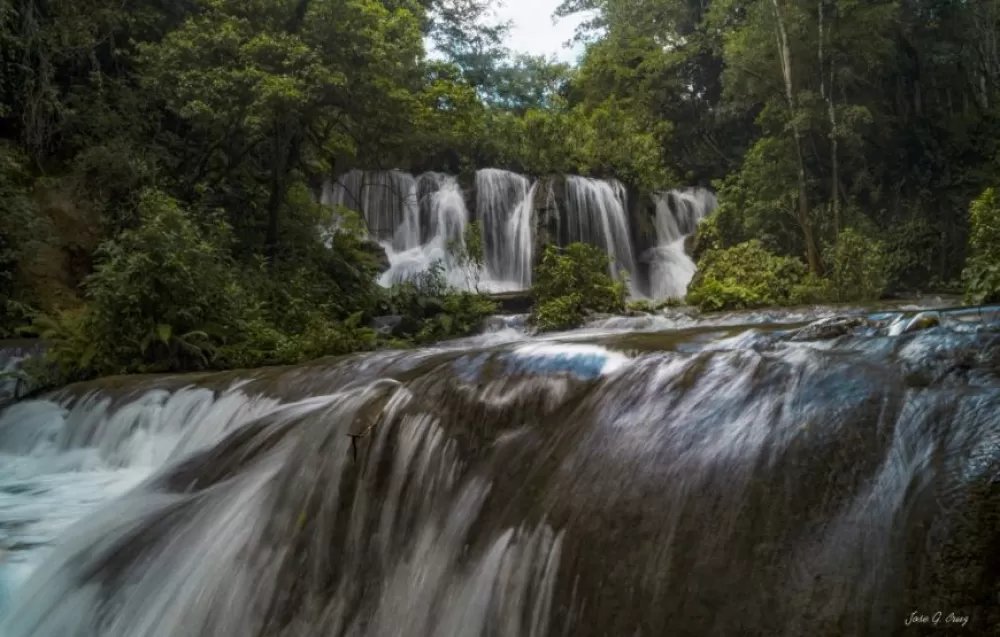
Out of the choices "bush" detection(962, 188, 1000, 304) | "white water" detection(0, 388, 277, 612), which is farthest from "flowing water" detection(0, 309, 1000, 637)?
"bush" detection(962, 188, 1000, 304)

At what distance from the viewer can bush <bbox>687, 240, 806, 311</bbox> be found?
13641 millimetres

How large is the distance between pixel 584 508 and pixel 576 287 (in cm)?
1072

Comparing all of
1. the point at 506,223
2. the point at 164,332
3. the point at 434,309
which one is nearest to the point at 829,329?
the point at 164,332

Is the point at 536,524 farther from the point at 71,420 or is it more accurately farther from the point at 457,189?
the point at 457,189

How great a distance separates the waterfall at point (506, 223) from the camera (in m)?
17.9

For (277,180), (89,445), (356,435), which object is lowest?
(89,445)

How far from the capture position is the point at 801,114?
16.1m

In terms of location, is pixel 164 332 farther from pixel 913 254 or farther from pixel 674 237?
pixel 913 254

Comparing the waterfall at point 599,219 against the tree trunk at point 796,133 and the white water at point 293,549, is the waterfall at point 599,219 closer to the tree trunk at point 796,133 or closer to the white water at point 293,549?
the tree trunk at point 796,133

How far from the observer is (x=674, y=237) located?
20344 millimetres

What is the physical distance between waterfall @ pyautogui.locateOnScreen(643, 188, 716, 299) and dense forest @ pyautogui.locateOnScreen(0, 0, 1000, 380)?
101 centimetres

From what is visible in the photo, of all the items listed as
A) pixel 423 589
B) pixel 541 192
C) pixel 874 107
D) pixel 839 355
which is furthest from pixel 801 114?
pixel 423 589

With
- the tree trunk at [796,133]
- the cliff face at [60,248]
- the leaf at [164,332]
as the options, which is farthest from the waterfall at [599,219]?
the leaf at [164,332]

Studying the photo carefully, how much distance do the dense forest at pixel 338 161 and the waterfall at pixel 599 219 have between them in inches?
42.4
